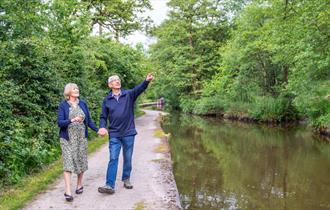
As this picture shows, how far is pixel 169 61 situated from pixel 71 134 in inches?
1568

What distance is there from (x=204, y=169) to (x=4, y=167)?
239 inches

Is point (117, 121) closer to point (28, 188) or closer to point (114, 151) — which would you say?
point (114, 151)

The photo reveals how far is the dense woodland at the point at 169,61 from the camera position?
30.8 ft

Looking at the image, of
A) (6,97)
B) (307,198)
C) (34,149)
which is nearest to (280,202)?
(307,198)

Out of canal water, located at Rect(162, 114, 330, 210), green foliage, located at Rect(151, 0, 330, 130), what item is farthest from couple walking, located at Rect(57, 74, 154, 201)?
green foliage, located at Rect(151, 0, 330, 130)

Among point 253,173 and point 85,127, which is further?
point 253,173

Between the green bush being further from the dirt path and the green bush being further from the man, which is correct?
the man

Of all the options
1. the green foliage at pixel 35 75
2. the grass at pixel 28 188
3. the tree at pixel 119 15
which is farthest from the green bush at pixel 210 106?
the grass at pixel 28 188

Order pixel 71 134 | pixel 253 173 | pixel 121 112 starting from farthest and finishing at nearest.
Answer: pixel 253 173 < pixel 121 112 < pixel 71 134

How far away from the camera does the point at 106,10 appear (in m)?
24.4

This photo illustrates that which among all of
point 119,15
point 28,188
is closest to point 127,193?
point 28,188

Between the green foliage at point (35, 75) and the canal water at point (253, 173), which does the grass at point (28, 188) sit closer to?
the green foliage at point (35, 75)

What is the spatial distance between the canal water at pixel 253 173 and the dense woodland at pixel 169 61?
3608 millimetres

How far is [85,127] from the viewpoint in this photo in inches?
262
